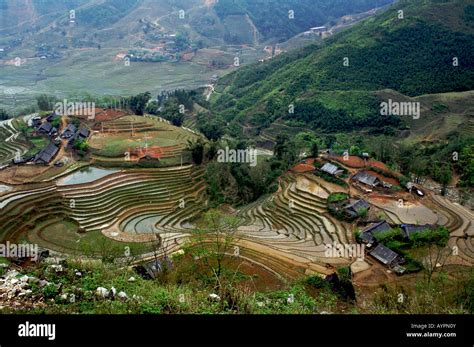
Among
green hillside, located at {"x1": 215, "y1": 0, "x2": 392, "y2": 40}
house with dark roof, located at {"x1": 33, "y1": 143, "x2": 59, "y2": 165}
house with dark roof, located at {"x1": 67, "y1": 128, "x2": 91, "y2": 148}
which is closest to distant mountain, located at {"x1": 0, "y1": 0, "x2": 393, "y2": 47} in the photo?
green hillside, located at {"x1": 215, "y1": 0, "x2": 392, "y2": 40}

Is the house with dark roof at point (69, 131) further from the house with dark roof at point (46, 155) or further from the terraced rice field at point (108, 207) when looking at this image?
the terraced rice field at point (108, 207)

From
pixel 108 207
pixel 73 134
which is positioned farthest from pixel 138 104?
pixel 108 207

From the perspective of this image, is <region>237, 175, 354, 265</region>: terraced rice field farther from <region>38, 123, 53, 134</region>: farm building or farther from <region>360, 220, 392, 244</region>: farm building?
<region>38, 123, 53, 134</region>: farm building

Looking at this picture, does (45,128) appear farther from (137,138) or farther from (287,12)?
(287,12)

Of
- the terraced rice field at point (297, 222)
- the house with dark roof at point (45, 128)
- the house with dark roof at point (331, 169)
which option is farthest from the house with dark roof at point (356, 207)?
the house with dark roof at point (45, 128)

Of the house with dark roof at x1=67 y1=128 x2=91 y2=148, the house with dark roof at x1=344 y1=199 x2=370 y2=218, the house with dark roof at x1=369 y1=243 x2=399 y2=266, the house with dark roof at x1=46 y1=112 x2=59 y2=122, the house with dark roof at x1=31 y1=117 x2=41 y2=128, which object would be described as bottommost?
the house with dark roof at x1=369 y1=243 x2=399 y2=266
